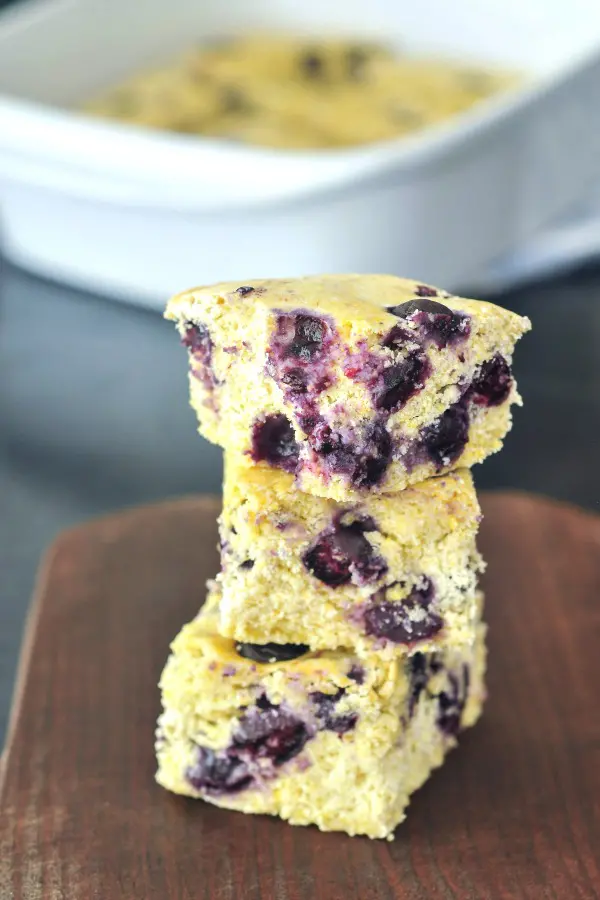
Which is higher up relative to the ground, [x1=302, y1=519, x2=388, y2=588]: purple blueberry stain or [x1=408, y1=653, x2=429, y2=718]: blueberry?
A: [x1=302, y1=519, x2=388, y2=588]: purple blueberry stain

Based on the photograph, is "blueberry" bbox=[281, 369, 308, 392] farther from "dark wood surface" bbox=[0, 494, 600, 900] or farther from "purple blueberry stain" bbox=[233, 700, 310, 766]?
"dark wood surface" bbox=[0, 494, 600, 900]

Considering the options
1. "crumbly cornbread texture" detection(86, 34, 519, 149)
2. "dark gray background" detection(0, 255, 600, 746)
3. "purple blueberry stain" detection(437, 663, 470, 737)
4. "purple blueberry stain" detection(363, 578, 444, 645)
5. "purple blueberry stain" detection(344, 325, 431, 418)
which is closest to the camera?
"purple blueberry stain" detection(344, 325, 431, 418)

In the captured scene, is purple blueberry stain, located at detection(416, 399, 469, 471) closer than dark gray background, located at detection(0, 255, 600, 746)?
Yes

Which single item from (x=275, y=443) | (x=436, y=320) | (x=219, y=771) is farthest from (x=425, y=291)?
(x=219, y=771)

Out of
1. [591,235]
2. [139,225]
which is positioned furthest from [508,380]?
[591,235]

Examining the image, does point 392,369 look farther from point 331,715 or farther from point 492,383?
point 331,715

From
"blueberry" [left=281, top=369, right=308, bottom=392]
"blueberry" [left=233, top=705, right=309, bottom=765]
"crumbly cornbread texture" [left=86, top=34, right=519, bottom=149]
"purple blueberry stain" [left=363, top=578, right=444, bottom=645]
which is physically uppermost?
"crumbly cornbread texture" [left=86, top=34, right=519, bottom=149]

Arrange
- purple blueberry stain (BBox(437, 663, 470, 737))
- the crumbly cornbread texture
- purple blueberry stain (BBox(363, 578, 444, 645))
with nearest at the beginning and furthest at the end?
purple blueberry stain (BBox(363, 578, 444, 645)) → purple blueberry stain (BBox(437, 663, 470, 737)) → the crumbly cornbread texture

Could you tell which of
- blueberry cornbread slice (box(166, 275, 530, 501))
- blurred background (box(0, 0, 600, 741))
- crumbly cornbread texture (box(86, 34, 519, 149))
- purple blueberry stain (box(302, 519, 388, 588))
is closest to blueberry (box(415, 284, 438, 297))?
blueberry cornbread slice (box(166, 275, 530, 501))
